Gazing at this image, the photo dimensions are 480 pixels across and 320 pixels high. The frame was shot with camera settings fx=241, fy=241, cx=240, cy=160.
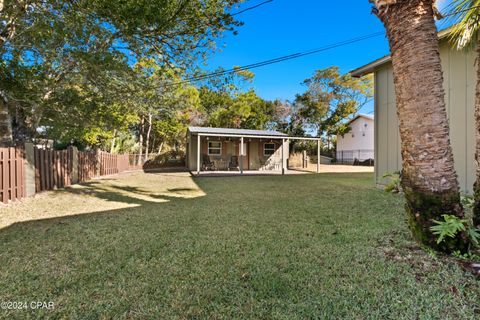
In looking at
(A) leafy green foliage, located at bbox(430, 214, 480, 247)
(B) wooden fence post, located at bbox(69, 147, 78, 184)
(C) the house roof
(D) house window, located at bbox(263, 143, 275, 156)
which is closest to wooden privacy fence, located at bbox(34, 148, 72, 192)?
(B) wooden fence post, located at bbox(69, 147, 78, 184)

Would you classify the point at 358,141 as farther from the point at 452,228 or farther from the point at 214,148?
the point at 452,228

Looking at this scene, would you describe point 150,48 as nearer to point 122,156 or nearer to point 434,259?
point 434,259

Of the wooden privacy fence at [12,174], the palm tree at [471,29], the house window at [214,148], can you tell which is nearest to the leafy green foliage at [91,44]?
the wooden privacy fence at [12,174]

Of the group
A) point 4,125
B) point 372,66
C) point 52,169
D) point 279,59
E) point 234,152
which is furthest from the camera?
point 234,152

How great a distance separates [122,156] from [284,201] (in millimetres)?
12320

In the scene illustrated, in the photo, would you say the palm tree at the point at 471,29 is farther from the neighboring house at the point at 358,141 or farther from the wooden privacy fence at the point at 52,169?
the neighboring house at the point at 358,141

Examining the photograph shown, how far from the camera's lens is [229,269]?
2.43 metres

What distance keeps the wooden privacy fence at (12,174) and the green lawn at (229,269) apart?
190 cm

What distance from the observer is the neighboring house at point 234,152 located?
15.0 m

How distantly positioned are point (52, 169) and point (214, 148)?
966 cm

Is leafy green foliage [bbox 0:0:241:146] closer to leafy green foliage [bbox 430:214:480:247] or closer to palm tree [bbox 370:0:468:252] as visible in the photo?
palm tree [bbox 370:0:468:252]

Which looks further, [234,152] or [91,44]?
[234,152]

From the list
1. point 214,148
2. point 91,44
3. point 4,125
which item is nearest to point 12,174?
point 4,125

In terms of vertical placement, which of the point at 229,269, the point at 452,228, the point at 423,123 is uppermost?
the point at 423,123
